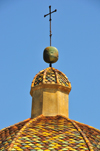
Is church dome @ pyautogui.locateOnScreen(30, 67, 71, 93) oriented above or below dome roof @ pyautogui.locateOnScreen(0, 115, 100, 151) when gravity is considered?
above

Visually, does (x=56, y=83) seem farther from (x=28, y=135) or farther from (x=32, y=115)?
(x=28, y=135)

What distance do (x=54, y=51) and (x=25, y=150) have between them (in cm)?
650

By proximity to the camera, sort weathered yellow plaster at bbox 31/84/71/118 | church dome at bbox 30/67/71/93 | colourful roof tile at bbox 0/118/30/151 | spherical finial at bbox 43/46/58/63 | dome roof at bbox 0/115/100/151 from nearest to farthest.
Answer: dome roof at bbox 0/115/100/151 → colourful roof tile at bbox 0/118/30/151 → weathered yellow plaster at bbox 31/84/71/118 → church dome at bbox 30/67/71/93 → spherical finial at bbox 43/46/58/63

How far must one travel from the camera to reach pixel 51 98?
27922 mm

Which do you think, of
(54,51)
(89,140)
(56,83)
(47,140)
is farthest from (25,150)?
(54,51)

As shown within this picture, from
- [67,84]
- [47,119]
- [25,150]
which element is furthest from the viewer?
[67,84]

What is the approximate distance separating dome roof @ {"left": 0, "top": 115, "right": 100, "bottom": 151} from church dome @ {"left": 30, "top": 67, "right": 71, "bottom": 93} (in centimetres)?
172

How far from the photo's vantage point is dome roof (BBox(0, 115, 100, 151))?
967 inches

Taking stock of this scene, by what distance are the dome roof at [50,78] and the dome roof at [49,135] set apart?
5.70ft

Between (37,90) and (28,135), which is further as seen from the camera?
(37,90)

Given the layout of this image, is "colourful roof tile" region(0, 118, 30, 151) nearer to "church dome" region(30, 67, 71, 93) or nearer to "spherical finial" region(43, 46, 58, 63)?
"church dome" region(30, 67, 71, 93)

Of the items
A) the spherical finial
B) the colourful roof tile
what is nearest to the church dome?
the spherical finial

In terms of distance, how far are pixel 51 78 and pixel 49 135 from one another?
3.74 m

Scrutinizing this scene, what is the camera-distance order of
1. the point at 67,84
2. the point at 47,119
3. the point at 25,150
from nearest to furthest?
the point at 25,150 < the point at 47,119 < the point at 67,84
